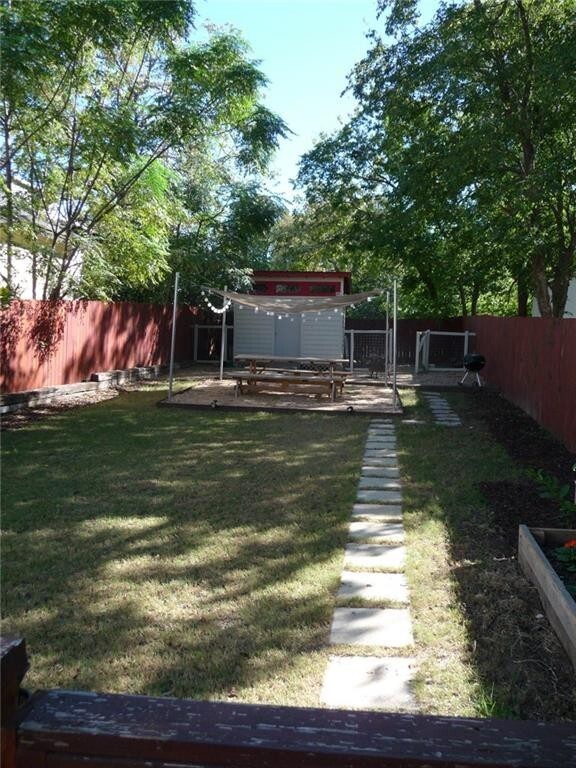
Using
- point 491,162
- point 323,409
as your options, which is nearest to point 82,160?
point 323,409

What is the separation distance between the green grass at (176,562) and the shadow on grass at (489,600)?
0.64 meters

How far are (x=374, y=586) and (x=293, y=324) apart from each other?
16505mm

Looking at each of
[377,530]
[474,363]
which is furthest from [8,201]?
[474,363]

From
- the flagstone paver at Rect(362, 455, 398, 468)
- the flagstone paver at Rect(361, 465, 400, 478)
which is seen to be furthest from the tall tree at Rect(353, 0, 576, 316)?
the flagstone paver at Rect(361, 465, 400, 478)

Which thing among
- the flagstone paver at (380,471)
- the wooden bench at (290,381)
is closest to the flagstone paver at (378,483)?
the flagstone paver at (380,471)

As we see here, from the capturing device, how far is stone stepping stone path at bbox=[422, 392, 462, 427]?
32.4 feet

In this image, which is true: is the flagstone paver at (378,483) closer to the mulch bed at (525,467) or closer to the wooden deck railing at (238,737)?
the mulch bed at (525,467)

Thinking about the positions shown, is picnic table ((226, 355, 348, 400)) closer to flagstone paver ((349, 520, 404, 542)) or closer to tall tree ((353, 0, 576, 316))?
tall tree ((353, 0, 576, 316))

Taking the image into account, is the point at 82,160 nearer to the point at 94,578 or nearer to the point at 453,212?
the point at 453,212

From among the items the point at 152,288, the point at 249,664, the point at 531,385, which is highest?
the point at 152,288

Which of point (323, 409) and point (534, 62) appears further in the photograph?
point (323, 409)

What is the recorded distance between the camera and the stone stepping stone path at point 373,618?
2600 millimetres

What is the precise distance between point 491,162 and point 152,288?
1147 cm

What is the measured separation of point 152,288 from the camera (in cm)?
1880
